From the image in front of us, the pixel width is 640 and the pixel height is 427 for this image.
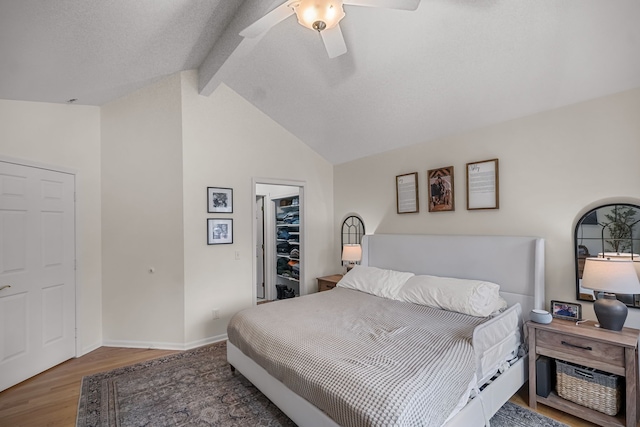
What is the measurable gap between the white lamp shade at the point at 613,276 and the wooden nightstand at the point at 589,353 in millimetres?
315

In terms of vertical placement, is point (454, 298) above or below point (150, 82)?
below

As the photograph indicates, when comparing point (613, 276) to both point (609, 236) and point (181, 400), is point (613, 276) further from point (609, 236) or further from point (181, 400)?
point (181, 400)

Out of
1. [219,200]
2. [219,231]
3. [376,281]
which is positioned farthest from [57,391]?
[376,281]

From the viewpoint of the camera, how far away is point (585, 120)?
2490 mm

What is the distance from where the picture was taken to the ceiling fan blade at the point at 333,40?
2.04 m

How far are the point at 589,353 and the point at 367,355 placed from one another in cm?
156

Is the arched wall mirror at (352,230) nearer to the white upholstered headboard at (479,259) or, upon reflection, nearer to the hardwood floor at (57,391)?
the white upholstered headboard at (479,259)

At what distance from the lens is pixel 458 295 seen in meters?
2.71

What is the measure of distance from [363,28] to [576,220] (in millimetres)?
2396

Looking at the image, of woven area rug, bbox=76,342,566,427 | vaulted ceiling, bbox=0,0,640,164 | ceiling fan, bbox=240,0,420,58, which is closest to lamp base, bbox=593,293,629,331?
woven area rug, bbox=76,342,566,427

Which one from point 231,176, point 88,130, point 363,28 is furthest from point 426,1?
point 88,130

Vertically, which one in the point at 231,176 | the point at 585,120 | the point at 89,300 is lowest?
the point at 89,300

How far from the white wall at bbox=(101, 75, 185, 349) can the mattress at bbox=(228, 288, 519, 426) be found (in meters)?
1.40

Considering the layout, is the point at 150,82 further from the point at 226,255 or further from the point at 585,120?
the point at 585,120
